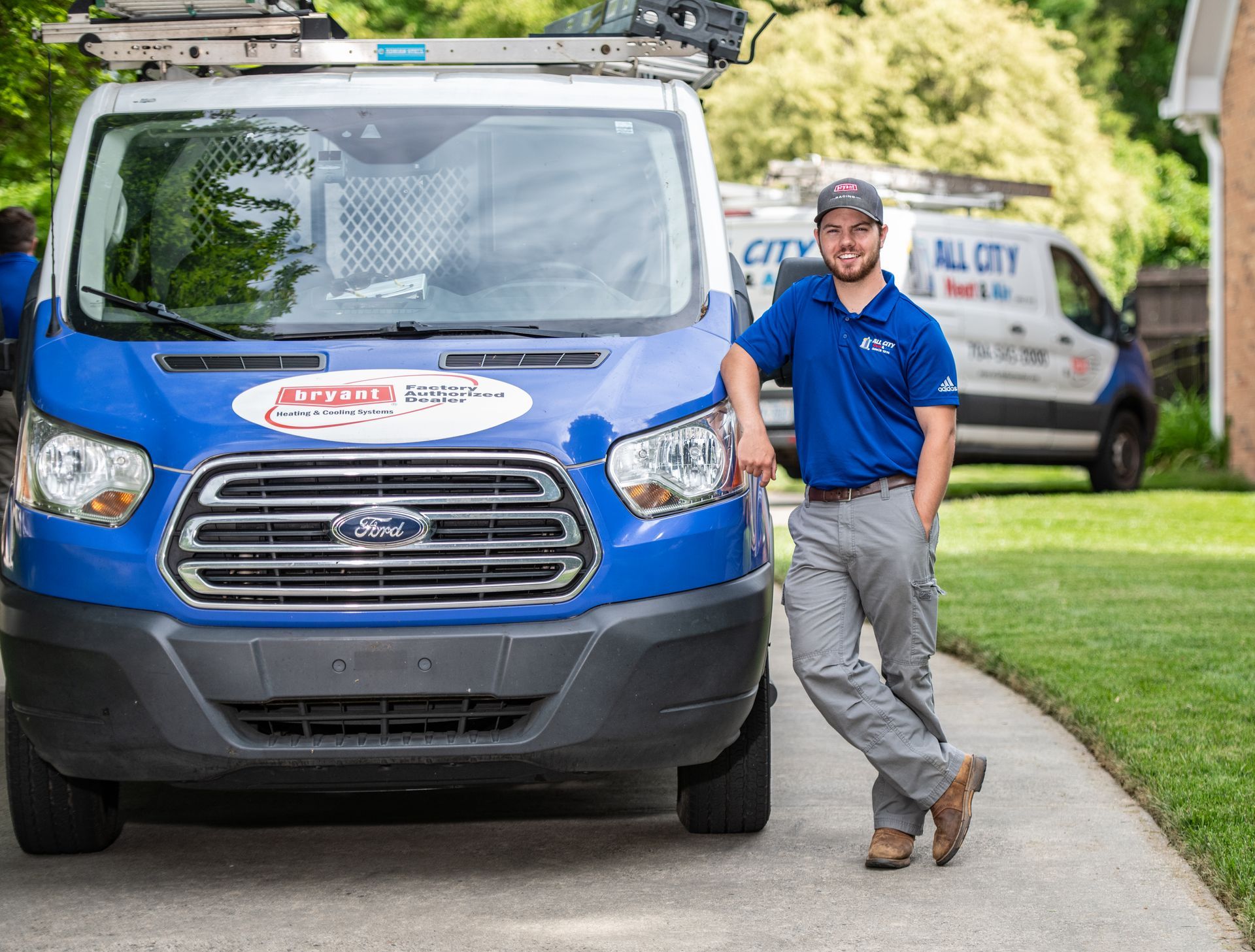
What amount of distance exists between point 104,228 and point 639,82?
67.7 inches

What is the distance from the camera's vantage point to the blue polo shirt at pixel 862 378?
5039mm

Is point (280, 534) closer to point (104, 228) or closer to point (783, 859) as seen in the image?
point (104, 228)

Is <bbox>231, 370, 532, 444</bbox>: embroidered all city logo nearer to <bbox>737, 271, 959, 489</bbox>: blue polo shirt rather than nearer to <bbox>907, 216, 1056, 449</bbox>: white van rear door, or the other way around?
<bbox>737, 271, 959, 489</bbox>: blue polo shirt

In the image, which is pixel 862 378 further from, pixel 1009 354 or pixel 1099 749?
pixel 1009 354

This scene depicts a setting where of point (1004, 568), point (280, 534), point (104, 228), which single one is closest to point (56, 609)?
point (280, 534)

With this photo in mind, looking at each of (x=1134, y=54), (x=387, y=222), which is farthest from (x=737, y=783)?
(x=1134, y=54)

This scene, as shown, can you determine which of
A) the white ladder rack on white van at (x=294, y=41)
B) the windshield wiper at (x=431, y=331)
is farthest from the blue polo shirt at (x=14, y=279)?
the windshield wiper at (x=431, y=331)

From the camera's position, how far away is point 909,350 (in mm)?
5047

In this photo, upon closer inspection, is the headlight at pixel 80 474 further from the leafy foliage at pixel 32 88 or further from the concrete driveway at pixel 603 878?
the leafy foliage at pixel 32 88

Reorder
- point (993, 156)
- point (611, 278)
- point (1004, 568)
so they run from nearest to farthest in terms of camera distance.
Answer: point (611, 278)
point (1004, 568)
point (993, 156)

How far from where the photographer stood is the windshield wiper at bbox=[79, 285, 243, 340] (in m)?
5.04

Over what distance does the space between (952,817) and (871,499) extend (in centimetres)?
94

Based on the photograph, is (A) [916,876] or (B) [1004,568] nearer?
(A) [916,876]

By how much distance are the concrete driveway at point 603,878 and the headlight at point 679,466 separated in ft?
3.53
